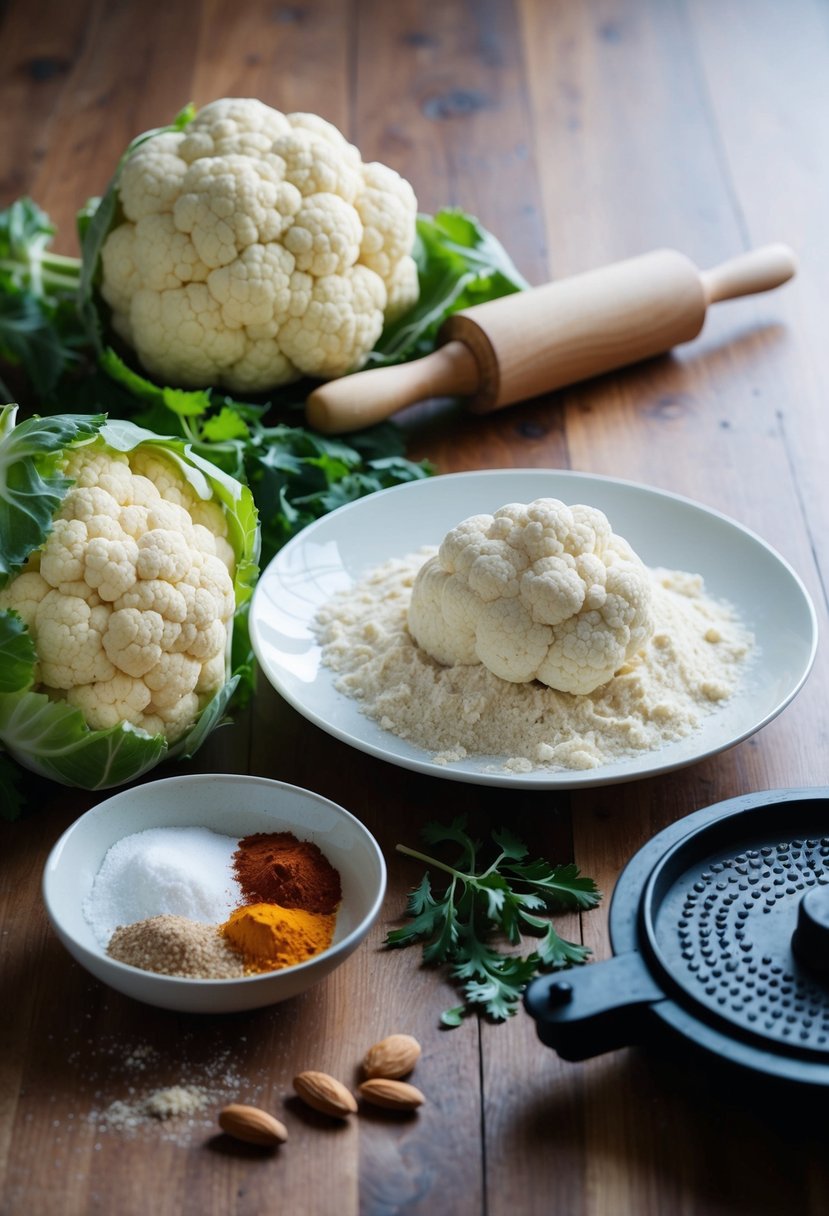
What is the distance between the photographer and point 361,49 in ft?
8.23

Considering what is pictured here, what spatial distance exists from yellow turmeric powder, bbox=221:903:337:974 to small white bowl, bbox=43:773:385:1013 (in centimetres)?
2

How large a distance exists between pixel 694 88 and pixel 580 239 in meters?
0.59

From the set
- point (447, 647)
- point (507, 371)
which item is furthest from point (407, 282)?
point (447, 647)

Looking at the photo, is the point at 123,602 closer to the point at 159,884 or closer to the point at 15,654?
the point at 15,654

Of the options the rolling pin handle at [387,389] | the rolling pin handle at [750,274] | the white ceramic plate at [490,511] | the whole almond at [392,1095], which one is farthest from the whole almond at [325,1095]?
the rolling pin handle at [750,274]

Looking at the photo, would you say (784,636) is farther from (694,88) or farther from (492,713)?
(694,88)

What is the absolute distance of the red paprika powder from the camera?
3.30 feet

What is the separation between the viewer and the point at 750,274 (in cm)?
184

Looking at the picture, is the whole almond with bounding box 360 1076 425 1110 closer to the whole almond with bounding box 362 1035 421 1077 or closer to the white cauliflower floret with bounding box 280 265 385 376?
the whole almond with bounding box 362 1035 421 1077

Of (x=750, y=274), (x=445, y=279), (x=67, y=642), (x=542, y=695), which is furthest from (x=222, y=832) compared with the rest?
(x=750, y=274)

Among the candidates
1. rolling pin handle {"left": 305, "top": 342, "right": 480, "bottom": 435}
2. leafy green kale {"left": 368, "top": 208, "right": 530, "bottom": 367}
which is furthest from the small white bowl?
leafy green kale {"left": 368, "top": 208, "right": 530, "bottom": 367}

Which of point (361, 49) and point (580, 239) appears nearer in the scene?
point (580, 239)

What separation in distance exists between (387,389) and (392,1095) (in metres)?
0.93

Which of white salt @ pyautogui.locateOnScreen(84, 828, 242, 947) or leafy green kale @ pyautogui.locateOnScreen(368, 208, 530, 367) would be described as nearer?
white salt @ pyautogui.locateOnScreen(84, 828, 242, 947)
